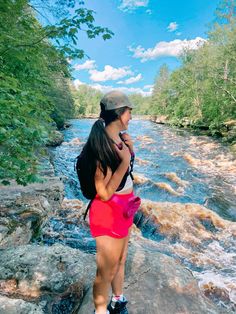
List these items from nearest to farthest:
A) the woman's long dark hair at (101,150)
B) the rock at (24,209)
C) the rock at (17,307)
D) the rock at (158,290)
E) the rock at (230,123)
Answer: the woman's long dark hair at (101,150) < the rock at (17,307) < the rock at (158,290) < the rock at (24,209) < the rock at (230,123)

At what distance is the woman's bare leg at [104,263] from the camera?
7.70 ft

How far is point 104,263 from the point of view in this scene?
7.84 ft

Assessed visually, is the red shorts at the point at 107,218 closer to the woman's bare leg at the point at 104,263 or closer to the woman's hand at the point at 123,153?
the woman's bare leg at the point at 104,263

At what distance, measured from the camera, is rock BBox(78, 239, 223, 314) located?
2.95 m

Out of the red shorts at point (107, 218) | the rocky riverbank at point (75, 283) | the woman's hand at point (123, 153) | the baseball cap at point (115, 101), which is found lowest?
the rocky riverbank at point (75, 283)

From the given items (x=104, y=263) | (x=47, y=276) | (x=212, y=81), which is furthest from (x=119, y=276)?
(x=212, y=81)

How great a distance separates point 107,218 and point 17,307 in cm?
134

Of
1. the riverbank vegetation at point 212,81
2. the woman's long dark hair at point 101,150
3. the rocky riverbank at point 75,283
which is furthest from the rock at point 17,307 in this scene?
the riverbank vegetation at point 212,81

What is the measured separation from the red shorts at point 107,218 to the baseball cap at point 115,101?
733mm

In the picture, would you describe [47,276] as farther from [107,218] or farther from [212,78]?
[212,78]

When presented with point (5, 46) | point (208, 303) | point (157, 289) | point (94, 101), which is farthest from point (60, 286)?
point (94, 101)

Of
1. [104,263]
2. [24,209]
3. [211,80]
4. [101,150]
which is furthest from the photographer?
[211,80]

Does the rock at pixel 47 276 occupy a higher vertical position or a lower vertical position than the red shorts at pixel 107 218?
lower

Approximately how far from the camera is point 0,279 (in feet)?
11.0
